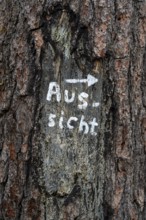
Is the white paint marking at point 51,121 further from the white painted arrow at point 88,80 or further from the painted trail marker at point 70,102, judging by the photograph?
the white painted arrow at point 88,80

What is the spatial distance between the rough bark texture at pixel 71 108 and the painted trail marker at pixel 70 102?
0.02m

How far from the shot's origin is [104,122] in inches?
86.5

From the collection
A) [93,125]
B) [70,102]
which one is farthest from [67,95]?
[93,125]

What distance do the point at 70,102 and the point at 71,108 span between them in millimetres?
22

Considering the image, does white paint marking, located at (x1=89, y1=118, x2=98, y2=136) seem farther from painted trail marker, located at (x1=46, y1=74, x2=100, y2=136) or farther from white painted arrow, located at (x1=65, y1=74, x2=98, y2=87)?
white painted arrow, located at (x1=65, y1=74, x2=98, y2=87)

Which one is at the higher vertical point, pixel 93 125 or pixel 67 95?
pixel 67 95

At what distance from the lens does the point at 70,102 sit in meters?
2.19

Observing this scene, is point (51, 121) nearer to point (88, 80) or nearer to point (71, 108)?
point (71, 108)

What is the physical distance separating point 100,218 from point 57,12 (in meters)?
0.76

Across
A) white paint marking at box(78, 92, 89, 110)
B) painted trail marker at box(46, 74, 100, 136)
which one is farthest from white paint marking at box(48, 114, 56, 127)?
white paint marking at box(78, 92, 89, 110)

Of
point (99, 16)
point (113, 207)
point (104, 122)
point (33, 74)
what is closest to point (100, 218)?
point (113, 207)

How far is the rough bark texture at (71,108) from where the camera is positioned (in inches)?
85.4

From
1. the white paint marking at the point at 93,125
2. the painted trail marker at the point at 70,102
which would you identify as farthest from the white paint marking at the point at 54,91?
the white paint marking at the point at 93,125

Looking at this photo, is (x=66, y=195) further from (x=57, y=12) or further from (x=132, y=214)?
(x=57, y=12)
